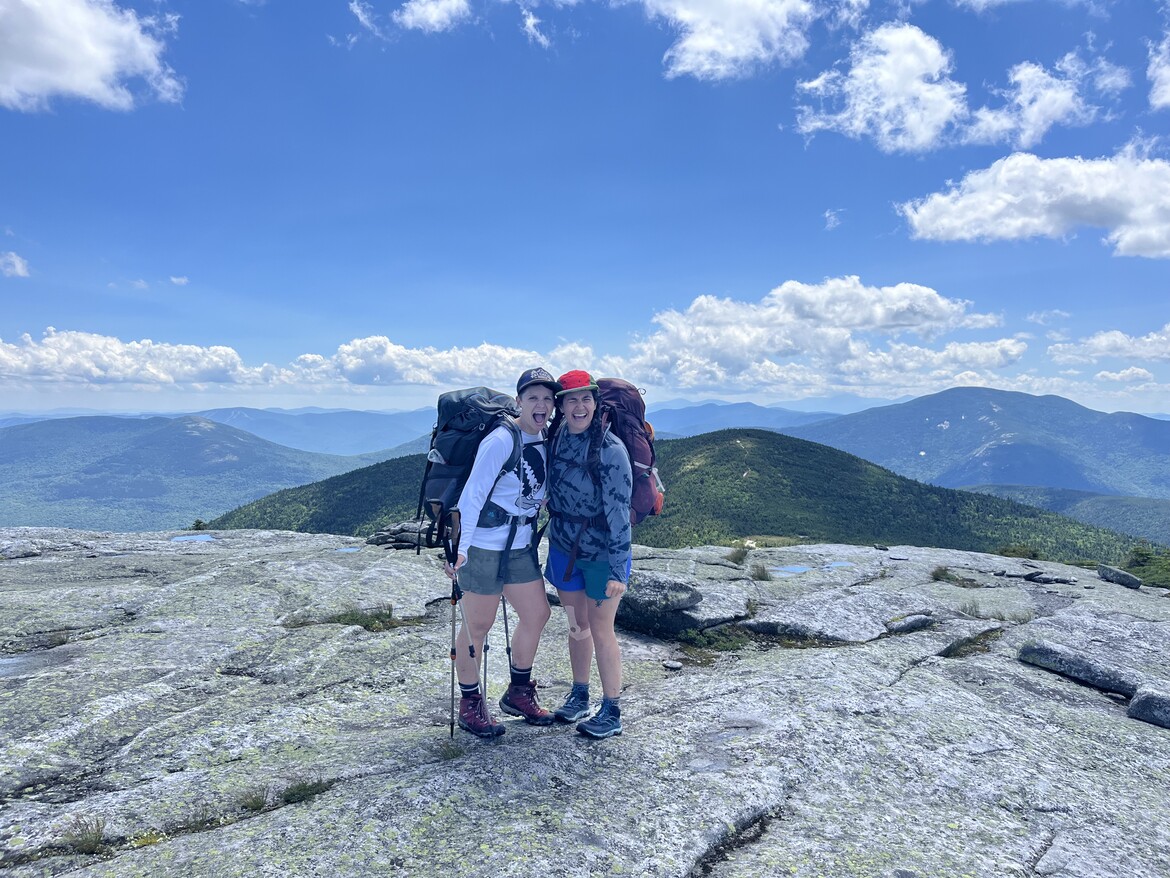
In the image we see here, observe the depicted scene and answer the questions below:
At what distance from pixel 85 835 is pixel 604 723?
17.5 ft

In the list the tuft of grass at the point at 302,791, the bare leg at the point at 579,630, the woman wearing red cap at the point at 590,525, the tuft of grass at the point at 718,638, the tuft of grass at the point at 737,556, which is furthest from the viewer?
the tuft of grass at the point at 737,556

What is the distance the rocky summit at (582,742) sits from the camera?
5.60m

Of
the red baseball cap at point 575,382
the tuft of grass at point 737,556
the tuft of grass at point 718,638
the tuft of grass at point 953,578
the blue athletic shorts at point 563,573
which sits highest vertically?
the red baseball cap at point 575,382

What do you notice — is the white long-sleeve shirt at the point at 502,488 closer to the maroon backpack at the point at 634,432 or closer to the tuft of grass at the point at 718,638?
the maroon backpack at the point at 634,432

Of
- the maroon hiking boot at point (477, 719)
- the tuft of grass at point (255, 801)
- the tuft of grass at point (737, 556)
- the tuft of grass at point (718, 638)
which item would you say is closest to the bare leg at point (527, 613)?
the maroon hiking boot at point (477, 719)

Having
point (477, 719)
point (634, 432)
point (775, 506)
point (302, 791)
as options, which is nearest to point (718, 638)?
point (477, 719)

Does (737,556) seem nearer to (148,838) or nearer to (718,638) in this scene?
(718,638)

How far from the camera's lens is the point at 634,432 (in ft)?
24.7

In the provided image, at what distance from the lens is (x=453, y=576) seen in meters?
7.16

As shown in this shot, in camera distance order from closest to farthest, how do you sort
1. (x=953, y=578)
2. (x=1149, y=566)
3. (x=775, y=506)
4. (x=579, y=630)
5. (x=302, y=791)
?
1. (x=302, y=791)
2. (x=579, y=630)
3. (x=953, y=578)
4. (x=1149, y=566)
5. (x=775, y=506)

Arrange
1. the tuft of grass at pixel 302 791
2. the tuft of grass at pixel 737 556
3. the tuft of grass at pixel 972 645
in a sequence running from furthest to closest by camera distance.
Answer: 1. the tuft of grass at pixel 737 556
2. the tuft of grass at pixel 972 645
3. the tuft of grass at pixel 302 791

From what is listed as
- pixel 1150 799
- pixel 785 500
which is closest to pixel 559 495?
pixel 1150 799

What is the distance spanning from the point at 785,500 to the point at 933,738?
142906mm

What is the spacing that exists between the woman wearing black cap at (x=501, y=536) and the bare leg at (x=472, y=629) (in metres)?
A: 0.01
